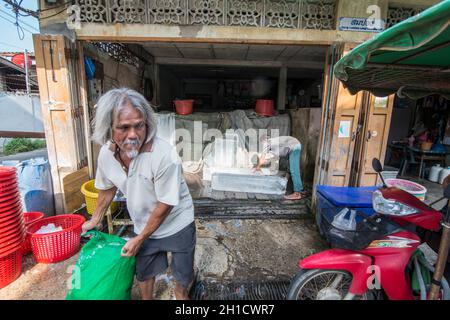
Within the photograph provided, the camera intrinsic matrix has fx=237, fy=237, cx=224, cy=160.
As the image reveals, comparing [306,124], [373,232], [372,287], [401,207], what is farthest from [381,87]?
[306,124]

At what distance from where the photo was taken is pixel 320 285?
79.5 inches

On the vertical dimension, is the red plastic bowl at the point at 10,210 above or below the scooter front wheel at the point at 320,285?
above

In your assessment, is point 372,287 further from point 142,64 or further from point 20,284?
point 142,64

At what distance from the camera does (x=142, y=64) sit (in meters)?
6.12

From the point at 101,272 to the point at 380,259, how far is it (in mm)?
1976

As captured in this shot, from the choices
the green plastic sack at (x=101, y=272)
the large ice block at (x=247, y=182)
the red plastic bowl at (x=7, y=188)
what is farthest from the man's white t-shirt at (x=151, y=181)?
the large ice block at (x=247, y=182)

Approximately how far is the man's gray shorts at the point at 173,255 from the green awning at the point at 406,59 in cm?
164

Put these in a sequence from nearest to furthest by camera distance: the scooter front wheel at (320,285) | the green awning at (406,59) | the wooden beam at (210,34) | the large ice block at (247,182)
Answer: the green awning at (406,59) → the scooter front wheel at (320,285) → the wooden beam at (210,34) → the large ice block at (247,182)

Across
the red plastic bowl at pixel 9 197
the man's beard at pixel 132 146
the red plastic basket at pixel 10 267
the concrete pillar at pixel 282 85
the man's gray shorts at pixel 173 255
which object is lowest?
the red plastic basket at pixel 10 267

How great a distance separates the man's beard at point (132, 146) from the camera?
4.66 ft

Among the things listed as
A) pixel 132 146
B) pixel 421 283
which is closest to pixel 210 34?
pixel 132 146

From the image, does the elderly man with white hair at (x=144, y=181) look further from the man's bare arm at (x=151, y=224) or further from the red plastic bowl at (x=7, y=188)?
the red plastic bowl at (x=7, y=188)

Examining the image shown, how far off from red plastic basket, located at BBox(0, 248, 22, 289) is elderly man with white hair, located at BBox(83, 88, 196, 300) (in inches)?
53.1
